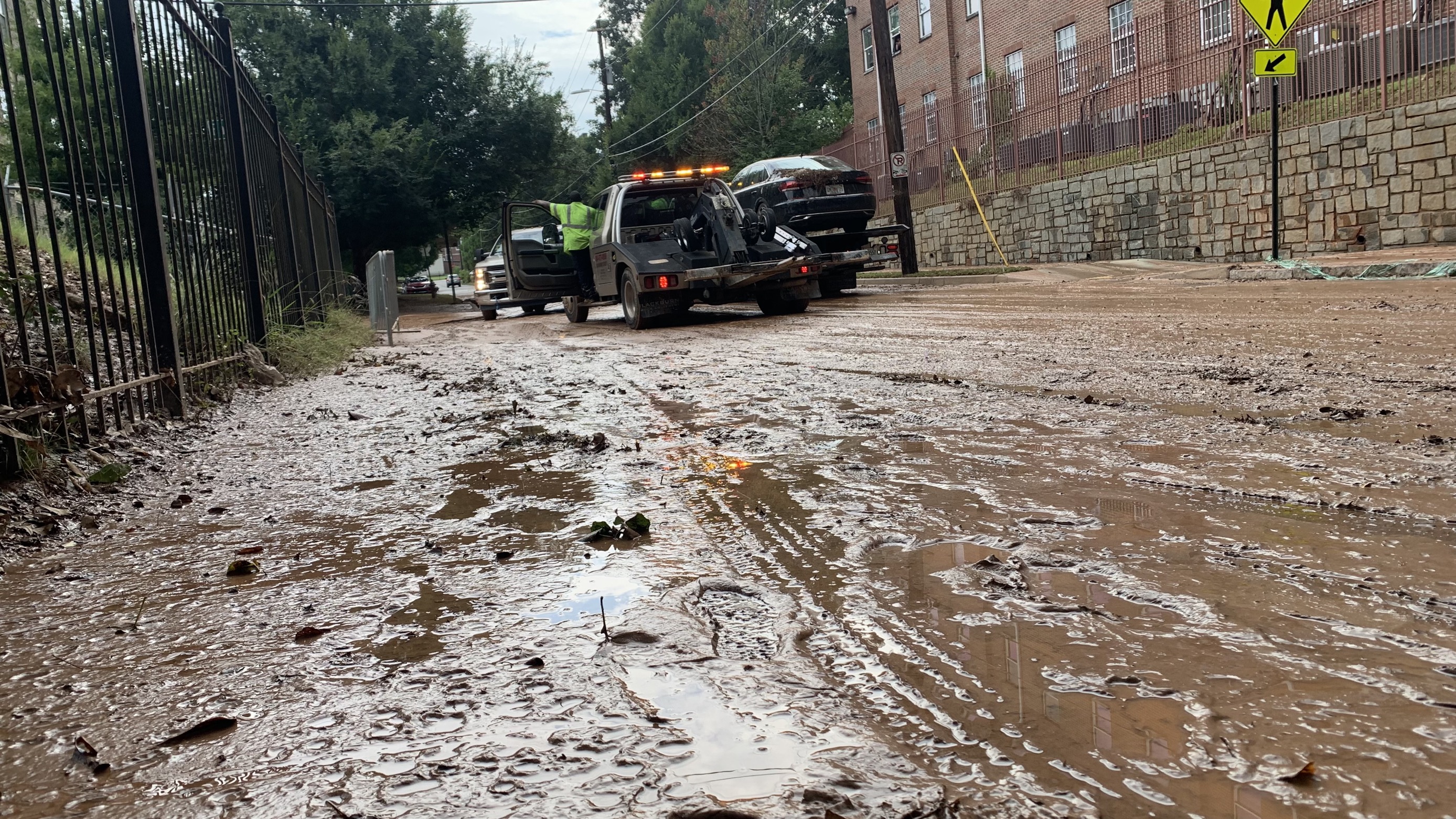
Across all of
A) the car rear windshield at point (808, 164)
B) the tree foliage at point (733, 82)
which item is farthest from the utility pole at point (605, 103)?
the car rear windshield at point (808, 164)

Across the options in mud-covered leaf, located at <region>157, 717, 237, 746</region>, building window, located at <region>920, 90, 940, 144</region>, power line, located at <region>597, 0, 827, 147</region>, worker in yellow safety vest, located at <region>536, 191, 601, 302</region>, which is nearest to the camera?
mud-covered leaf, located at <region>157, 717, 237, 746</region>

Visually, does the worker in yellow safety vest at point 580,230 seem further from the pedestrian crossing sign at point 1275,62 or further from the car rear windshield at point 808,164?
the pedestrian crossing sign at point 1275,62

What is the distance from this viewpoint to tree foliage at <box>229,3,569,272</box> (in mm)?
29484

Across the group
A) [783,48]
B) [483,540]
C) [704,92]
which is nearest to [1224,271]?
[483,540]

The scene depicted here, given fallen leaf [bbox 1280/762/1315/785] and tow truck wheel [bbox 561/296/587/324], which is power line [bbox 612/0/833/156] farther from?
fallen leaf [bbox 1280/762/1315/785]

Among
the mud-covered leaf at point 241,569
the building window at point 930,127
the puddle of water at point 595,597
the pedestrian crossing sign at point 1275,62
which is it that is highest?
the building window at point 930,127

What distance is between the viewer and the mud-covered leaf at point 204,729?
1896mm

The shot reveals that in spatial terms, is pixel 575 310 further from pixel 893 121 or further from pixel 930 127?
pixel 930 127

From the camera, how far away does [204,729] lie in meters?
1.93

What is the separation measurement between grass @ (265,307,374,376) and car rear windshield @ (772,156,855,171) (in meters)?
7.57

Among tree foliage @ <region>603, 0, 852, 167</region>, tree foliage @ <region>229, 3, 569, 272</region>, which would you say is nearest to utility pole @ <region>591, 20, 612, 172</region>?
tree foliage @ <region>603, 0, 852, 167</region>

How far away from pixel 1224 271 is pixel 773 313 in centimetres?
591

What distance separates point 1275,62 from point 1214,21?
24.2ft

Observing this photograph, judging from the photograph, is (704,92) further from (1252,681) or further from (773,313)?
(1252,681)
